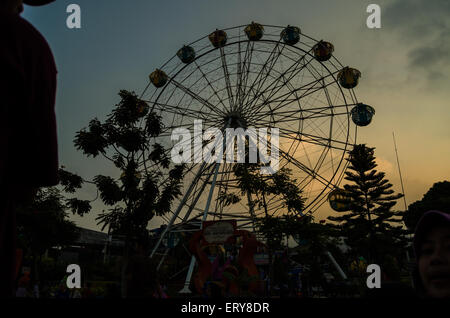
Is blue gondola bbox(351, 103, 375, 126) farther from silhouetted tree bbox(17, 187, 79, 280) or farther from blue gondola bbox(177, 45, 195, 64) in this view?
silhouetted tree bbox(17, 187, 79, 280)

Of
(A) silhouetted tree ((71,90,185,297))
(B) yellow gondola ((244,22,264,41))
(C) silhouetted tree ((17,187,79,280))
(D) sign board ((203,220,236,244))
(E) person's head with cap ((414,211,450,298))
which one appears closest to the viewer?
(E) person's head with cap ((414,211,450,298))

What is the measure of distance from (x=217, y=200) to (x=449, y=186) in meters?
37.9

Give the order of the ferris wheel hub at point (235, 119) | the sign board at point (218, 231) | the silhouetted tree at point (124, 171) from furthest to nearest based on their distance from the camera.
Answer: the ferris wheel hub at point (235, 119), the sign board at point (218, 231), the silhouetted tree at point (124, 171)

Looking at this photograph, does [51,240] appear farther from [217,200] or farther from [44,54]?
[44,54]

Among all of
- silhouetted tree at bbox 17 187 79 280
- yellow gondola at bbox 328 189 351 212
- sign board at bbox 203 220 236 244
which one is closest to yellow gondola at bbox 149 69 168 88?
silhouetted tree at bbox 17 187 79 280

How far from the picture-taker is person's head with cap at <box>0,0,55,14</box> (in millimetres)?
1096

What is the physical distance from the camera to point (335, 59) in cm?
2266

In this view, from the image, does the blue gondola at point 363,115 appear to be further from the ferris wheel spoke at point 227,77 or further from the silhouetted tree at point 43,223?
the silhouetted tree at point 43,223

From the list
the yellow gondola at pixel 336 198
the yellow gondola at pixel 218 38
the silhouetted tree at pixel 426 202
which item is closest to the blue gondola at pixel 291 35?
the yellow gondola at pixel 218 38

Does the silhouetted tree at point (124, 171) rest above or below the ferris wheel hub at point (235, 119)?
below

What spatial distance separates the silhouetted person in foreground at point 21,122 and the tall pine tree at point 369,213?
31792mm

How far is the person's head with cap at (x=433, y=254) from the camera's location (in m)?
1.29

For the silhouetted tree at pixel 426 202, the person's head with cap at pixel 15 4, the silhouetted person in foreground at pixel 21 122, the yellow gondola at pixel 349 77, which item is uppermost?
the yellow gondola at pixel 349 77
